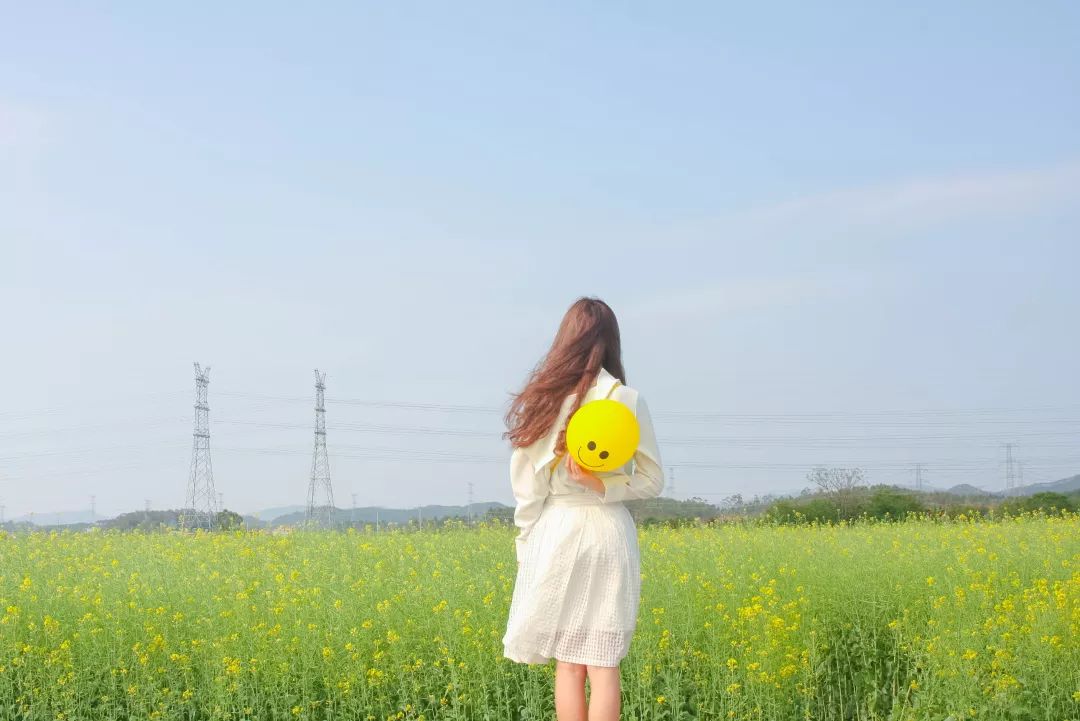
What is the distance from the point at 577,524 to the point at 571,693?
0.72 metres

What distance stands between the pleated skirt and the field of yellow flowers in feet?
4.96

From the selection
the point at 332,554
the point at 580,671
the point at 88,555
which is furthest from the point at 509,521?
the point at 580,671

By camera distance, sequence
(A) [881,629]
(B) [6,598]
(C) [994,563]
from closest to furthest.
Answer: (A) [881,629], (B) [6,598], (C) [994,563]

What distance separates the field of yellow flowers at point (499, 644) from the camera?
20.3ft

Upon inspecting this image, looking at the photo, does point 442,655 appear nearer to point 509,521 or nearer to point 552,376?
point 552,376

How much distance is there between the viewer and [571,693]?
4.60m

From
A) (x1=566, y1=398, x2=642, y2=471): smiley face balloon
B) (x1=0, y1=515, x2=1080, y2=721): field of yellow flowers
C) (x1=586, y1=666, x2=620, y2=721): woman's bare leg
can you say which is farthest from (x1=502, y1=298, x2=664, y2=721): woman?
(x1=0, y1=515, x2=1080, y2=721): field of yellow flowers

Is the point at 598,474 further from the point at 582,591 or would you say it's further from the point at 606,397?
the point at 582,591

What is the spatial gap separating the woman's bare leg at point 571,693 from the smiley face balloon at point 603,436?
90 cm

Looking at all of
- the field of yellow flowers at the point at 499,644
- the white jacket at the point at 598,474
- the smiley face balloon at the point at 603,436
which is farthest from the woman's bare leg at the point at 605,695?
the field of yellow flowers at the point at 499,644

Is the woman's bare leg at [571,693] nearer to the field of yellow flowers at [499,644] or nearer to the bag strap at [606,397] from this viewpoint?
the bag strap at [606,397]

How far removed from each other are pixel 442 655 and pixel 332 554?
4.72 m

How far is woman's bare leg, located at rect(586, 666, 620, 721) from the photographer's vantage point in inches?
177

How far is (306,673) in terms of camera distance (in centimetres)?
662
